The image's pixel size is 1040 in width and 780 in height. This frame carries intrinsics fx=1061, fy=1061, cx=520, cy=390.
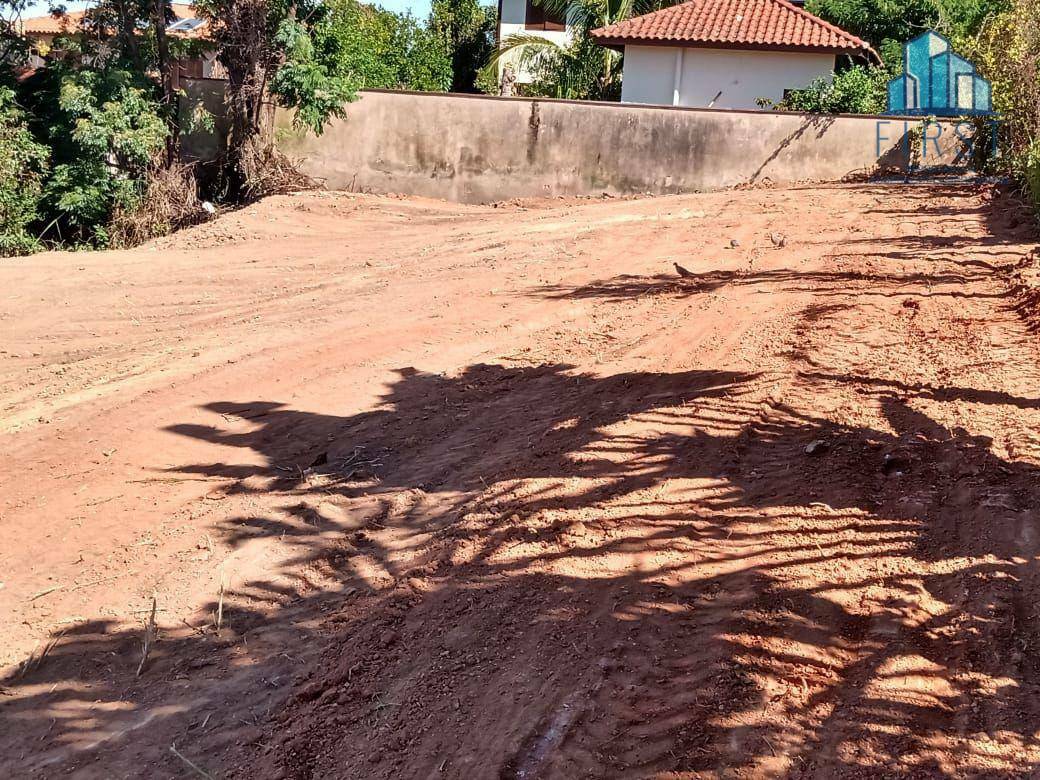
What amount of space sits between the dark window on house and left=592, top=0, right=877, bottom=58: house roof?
17.4ft

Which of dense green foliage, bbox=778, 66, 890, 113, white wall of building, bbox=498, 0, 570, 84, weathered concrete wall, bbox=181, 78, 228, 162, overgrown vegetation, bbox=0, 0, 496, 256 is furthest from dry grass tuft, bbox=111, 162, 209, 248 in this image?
white wall of building, bbox=498, 0, 570, 84

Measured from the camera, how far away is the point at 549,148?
57.7ft

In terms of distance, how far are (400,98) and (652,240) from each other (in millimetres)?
7573

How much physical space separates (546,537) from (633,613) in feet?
2.53

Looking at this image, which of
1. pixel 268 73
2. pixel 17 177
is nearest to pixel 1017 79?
pixel 268 73

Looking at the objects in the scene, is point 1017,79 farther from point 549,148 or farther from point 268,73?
point 268,73

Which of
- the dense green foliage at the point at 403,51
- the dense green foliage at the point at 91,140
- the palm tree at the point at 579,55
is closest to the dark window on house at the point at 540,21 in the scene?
the palm tree at the point at 579,55

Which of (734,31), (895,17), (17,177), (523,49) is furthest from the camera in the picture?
(523,49)

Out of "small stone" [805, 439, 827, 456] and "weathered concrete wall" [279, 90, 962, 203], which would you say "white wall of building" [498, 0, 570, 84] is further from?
"small stone" [805, 439, 827, 456]

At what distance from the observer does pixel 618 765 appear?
10.9 ft

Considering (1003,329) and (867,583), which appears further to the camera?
(1003,329)

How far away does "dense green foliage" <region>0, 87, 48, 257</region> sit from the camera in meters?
15.7

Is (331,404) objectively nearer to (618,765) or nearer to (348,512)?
(348,512)

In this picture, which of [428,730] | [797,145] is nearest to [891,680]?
[428,730]
